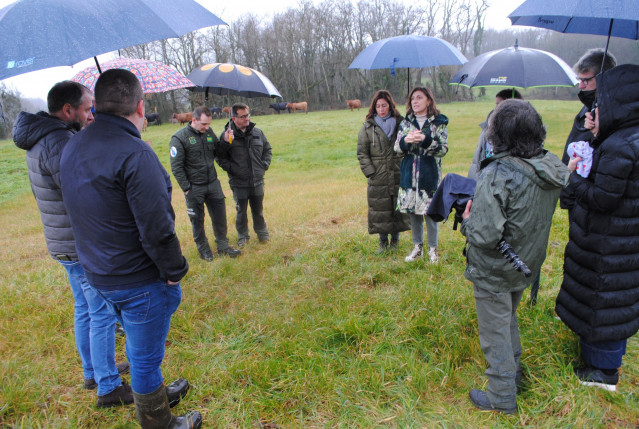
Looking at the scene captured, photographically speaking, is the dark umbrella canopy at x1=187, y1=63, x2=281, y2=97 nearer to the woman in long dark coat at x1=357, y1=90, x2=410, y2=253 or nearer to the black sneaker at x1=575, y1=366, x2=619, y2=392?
the woman in long dark coat at x1=357, y1=90, x2=410, y2=253

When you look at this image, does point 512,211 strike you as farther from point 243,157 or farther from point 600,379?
point 243,157

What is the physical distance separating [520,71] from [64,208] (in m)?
4.27

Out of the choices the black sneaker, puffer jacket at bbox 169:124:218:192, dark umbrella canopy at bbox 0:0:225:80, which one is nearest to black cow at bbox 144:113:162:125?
puffer jacket at bbox 169:124:218:192

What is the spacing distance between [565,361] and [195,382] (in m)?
2.60

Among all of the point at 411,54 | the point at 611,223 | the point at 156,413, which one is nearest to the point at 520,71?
the point at 411,54

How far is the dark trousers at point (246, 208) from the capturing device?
217 inches

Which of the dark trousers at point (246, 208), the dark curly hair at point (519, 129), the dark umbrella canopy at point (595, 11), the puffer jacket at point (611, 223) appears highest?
the dark umbrella canopy at point (595, 11)

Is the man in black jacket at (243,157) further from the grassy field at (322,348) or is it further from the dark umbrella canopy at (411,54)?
the dark umbrella canopy at (411,54)

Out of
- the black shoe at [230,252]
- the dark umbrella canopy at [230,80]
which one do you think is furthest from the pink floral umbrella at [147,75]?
the black shoe at [230,252]

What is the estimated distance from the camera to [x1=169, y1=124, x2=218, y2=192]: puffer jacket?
16.1 ft

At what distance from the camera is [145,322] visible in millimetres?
2113

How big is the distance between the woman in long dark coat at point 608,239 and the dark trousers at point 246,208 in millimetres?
4017

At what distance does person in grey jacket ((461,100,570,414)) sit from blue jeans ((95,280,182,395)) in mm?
1778

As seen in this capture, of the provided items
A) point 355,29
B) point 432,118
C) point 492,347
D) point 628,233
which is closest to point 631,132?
point 628,233
